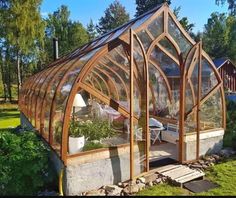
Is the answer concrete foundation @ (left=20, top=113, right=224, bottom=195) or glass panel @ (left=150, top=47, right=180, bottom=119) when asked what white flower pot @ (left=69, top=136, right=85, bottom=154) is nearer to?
concrete foundation @ (left=20, top=113, right=224, bottom=195)

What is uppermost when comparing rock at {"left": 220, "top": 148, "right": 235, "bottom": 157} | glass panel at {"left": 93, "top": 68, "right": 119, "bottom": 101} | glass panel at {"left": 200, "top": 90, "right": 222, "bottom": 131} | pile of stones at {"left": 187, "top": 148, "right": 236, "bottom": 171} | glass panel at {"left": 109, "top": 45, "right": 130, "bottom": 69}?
glass panel at {"left": 109, "top": 45, "right": 130, "bottom": 69}

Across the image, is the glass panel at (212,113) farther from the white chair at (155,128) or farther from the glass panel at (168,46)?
the glass panel at (168,46)

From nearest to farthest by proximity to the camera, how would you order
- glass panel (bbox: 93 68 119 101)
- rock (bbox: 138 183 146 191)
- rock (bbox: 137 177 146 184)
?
rock (bbox: 138 183 146 191) → rock (bbox: 137 177 146 184) → glass panel (bbox: 93 68 119 101)

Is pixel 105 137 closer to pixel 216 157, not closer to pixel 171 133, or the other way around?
pixel 171 133

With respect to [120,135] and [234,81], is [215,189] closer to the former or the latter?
[120,135]

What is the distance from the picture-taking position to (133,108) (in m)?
6.04

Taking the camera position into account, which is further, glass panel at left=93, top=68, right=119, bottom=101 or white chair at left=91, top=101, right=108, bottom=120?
glass panel at left=93, top=68, right=119, bottom=101

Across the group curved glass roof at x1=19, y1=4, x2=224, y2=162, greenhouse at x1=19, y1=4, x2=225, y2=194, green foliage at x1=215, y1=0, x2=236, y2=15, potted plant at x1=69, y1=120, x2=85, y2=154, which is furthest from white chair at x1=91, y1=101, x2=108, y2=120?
green foliage at x1=215, y1=0, x2=236, y2=15

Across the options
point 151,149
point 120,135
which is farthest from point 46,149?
point 151,149

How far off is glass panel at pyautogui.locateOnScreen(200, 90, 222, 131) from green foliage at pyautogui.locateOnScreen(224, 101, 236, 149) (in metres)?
0.71

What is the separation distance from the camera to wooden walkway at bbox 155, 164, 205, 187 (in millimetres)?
5821

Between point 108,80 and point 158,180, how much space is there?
440cm

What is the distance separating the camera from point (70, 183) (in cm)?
518

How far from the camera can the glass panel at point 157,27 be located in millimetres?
6416
